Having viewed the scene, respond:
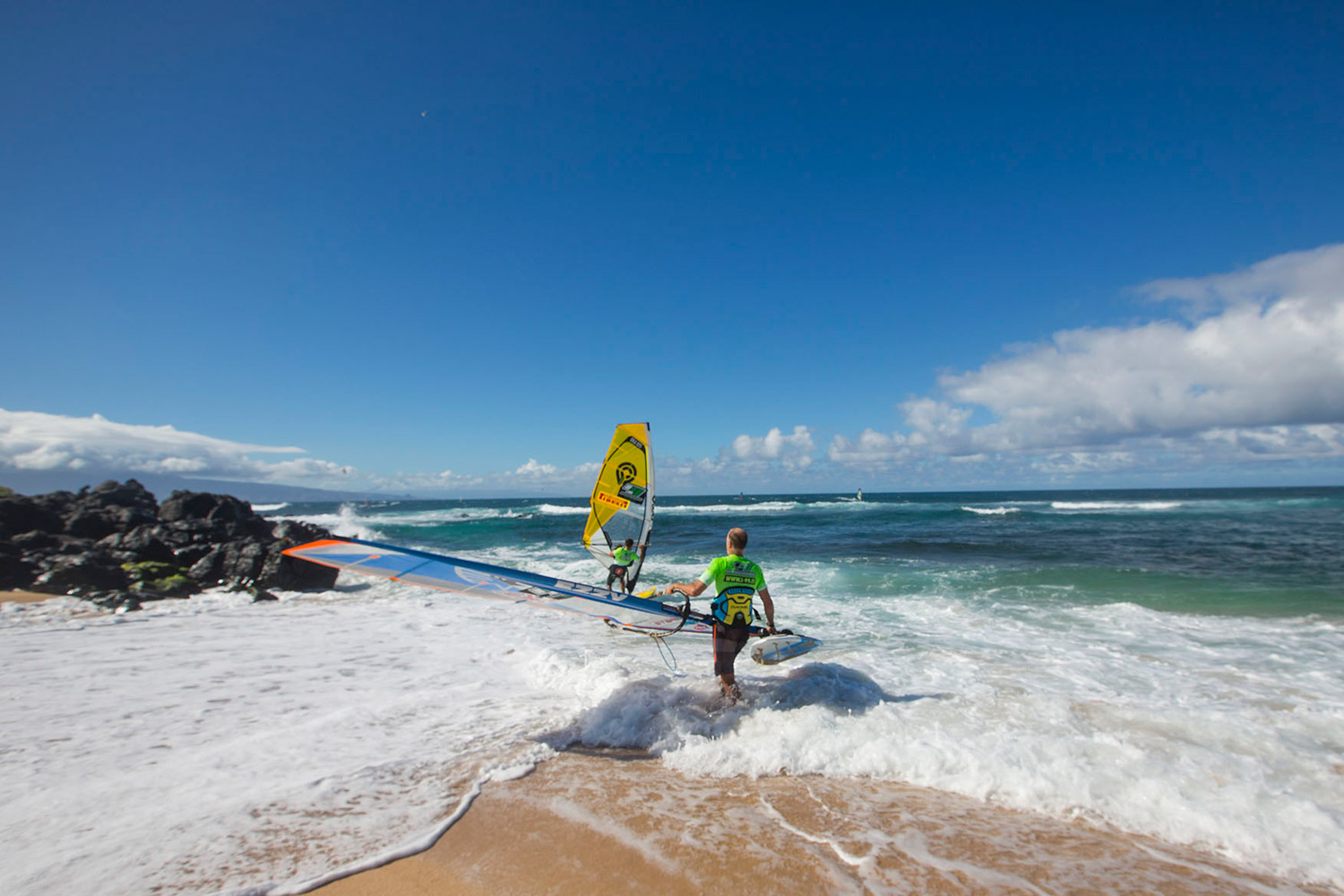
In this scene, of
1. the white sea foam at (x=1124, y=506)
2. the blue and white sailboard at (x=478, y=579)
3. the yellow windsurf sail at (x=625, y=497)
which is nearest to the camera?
the blue and white sailboard at (x=478, y=579)

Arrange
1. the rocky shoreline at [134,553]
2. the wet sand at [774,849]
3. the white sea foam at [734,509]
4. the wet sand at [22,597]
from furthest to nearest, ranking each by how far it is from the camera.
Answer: the white sea foam at [734,509]
the rocky shoreline at [134,553]
the wet sand at [22,597]
the wet sand at [774,849]

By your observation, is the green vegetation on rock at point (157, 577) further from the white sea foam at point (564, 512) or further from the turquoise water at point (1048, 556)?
the white sea foam at point (564, 512)

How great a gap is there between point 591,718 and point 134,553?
12638 millimetres

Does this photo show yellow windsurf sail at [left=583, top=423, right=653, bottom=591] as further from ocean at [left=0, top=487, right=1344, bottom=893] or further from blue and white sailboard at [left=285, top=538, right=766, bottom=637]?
ocean at [left=0, top=487, right=1344, bottom=893]

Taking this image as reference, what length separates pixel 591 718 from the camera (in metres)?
5.25

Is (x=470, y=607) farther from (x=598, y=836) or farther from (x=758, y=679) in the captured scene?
(x=598, y=836)

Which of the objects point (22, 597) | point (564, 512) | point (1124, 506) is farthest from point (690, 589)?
point (1124, 506)

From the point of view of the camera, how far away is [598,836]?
3.43 metres

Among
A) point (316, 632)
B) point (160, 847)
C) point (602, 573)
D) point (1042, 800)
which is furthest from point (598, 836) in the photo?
point (602, 573)

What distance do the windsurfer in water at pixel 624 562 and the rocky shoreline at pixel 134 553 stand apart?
8.07 metres

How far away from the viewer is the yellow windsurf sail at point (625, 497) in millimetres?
6785

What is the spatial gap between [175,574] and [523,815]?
1195cm

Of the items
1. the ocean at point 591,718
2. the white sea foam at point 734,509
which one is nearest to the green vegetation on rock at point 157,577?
the ocean at point 591,718

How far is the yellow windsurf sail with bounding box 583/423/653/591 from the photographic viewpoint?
6.79m
